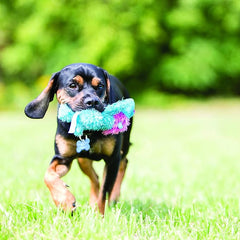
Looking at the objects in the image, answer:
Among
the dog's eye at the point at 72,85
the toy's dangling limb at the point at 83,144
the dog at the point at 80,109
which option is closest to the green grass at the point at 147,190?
the dog at the point at 80,109

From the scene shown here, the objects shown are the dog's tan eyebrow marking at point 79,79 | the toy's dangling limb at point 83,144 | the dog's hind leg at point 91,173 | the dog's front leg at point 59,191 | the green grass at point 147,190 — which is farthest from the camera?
the dog's hind leg at point 91,173

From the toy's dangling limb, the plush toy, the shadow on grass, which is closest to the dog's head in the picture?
the plush toy

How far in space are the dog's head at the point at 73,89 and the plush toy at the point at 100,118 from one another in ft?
0.36

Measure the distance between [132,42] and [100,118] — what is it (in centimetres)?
1724

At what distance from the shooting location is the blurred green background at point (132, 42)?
1988 centimetres

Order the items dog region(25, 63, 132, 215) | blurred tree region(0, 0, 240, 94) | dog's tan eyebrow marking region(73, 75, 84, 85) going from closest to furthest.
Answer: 1. dog region(25, 63, 132, 215)
2. dog's tan eyebrow marking region(73, 75, 84, 85)
3. blurred tree region(0, 0, 240, 94)

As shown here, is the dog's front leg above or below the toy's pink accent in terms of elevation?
below

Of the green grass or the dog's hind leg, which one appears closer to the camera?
the green grass

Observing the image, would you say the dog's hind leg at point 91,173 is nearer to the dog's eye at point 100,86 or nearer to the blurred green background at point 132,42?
the dog's eye at point 100,86

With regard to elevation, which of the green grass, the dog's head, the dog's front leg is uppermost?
the dog's head

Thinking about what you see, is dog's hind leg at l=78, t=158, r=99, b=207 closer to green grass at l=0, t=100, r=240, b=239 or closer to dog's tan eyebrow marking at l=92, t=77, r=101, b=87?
green grass at l=0, t=100, r=240, b=239

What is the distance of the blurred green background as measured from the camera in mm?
19875

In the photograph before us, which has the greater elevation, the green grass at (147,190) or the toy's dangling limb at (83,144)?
the toy's dangling limb at (83,144)

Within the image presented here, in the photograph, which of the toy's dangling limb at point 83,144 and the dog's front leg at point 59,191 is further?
the toy's dangling limb at point 83,144
